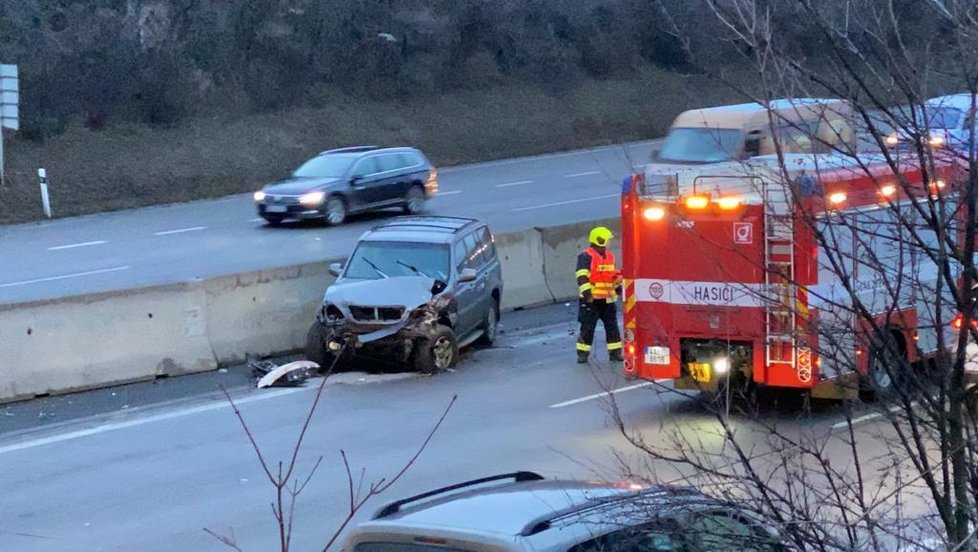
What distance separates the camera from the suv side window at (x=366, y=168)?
32.2 m

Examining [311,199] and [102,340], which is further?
[311,199]

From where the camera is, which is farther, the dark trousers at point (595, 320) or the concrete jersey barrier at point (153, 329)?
the dark trousers at point (595, 320)

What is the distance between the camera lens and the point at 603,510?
16.4 feet

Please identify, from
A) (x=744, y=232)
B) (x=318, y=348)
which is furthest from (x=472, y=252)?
(x=744, y=232)

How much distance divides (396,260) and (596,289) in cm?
276

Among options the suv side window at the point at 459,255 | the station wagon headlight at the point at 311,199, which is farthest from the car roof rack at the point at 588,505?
the station wagon headlight at the point at 311,199

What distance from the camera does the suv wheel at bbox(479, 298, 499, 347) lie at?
776 inches

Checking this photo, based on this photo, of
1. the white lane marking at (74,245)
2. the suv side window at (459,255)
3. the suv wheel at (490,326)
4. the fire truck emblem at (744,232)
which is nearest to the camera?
the fire truck emblem at (744,232)

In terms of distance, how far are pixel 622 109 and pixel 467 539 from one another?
169ft

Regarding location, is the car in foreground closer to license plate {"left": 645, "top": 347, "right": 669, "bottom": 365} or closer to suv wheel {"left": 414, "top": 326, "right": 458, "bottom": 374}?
license plate {"left": 645, "top": 347, "right": 669, "bottom": 365}

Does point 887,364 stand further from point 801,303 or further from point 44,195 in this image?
point 44,195

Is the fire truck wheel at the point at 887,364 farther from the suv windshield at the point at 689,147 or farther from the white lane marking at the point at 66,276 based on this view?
the white lane marking at the point at 66,276

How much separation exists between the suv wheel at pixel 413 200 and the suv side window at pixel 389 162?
652 mm

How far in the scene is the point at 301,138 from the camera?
45.8 m
